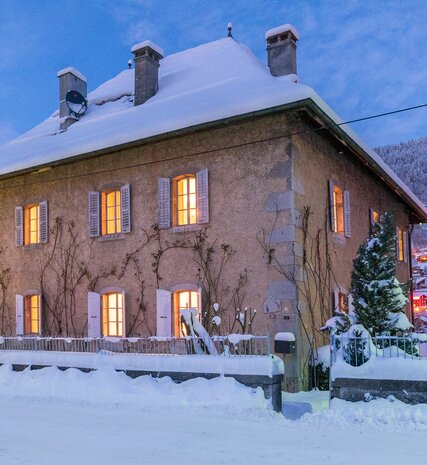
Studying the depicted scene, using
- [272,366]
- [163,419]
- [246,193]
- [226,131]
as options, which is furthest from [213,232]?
[163,419]

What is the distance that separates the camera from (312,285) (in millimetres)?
10867

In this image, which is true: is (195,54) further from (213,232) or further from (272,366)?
(272,366)

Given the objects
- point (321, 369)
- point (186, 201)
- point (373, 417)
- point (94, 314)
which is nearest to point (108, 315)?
point (94, 314)

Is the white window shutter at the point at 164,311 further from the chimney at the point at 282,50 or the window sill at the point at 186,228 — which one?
the chimney at the point at 282,50

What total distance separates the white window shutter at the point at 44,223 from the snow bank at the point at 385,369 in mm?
8603

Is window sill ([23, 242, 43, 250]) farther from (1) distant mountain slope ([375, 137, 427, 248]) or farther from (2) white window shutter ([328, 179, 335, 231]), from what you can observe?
(1) distant mountain slope ([375, 137, 427, 248])

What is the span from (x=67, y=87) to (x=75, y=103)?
2.58 feet

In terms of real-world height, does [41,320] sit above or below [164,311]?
below

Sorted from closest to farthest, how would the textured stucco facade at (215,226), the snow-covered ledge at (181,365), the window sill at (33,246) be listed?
1. the snow-covered ledge at (181,365)
2. the textured stucco facade at (215,226)
3. the window sill at (33,246)

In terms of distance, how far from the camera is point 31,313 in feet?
46.1

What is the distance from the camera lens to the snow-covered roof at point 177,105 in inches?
415

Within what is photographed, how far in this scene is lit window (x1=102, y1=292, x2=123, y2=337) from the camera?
12352mm

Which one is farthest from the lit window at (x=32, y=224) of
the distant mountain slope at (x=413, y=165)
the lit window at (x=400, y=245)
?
the distant mountain slope at (x=413, y=165)

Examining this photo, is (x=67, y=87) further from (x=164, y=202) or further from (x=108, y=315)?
(x=108, y=315)
